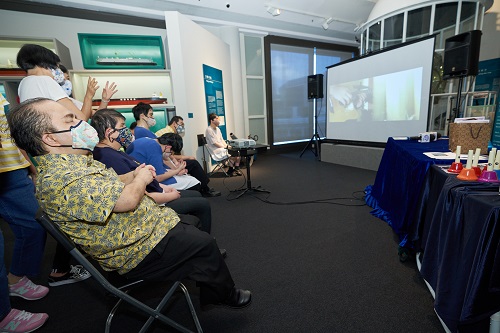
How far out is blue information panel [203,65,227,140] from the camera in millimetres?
4406

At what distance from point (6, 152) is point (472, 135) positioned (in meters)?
2.86

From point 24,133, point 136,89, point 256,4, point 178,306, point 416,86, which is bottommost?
point 178,306

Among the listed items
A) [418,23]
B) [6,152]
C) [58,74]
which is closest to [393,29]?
[418,23]

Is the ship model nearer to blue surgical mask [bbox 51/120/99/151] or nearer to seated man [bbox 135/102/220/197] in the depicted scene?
seated man [bbox 135/102/220/197]

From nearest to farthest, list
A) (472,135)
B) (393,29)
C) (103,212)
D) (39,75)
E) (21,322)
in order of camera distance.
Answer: (103,212), (21,322), (472,135), (39,75), (393,29)

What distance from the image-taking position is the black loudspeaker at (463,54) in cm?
256

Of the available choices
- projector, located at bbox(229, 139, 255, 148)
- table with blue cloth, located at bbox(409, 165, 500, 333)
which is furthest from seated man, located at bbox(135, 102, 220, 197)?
table with blue cloth, located at bbox(409, 165, 500, 333)

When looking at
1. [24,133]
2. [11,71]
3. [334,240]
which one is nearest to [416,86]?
[334,240]

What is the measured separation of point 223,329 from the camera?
1239 millimetres

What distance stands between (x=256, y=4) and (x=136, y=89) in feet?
10.0

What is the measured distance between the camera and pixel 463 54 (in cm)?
265

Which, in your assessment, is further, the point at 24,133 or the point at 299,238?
the point at 299,238

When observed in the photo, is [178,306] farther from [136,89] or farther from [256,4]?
[256,4]

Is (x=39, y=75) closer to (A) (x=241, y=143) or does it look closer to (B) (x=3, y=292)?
(B) (x=3, y=292)
